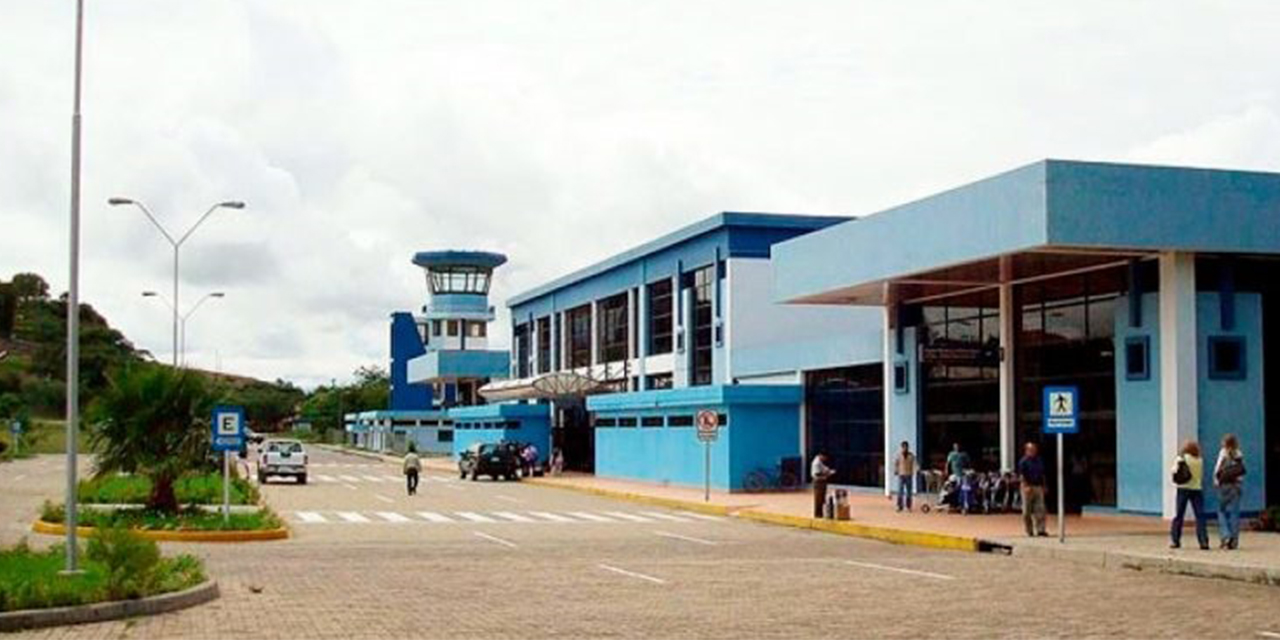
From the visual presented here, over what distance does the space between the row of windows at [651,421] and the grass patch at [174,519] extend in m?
19.3

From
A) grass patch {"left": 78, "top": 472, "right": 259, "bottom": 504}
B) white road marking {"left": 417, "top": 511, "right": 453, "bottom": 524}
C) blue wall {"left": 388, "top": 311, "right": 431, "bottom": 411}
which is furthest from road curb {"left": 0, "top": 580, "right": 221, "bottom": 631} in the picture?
blue wall {"left": 388, "top": 311, "right": 431, "bottom": 411}

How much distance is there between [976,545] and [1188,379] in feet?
18.6

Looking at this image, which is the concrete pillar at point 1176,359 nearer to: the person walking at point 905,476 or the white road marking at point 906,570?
the person walking at point 905,476

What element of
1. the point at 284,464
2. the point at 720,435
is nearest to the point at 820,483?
the point at 720,435

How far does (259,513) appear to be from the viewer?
34219mm

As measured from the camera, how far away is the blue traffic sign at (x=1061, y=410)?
89.4 ft

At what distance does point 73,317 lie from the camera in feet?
63.8

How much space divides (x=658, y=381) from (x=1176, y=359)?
38.7 metres

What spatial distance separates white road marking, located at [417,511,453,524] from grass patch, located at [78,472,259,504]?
184 inches

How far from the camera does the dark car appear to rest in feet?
A: 213

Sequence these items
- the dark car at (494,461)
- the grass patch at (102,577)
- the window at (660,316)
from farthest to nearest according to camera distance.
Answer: the window at (660,316) < the dark car at (494,461) < the grass patch at (102,577)

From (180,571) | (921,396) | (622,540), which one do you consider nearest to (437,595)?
(180,571)

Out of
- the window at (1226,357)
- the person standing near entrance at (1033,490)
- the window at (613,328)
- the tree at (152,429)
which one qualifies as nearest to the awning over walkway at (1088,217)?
the window at (1226,357)

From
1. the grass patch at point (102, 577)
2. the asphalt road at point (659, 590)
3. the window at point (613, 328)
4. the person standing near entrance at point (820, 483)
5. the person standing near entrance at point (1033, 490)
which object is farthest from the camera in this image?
the window at point (613, 328)
